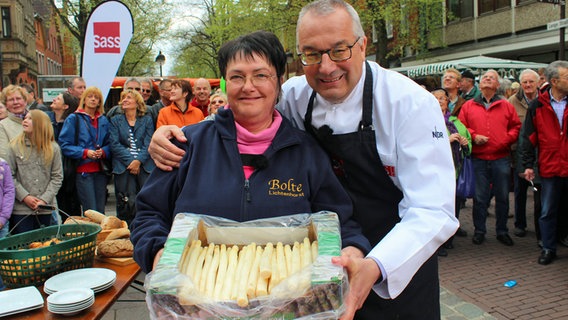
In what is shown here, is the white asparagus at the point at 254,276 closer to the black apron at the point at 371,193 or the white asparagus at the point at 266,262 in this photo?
the white asparagus at the point at 266,262

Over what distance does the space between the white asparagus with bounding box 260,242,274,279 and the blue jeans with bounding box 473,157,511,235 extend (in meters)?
5.64

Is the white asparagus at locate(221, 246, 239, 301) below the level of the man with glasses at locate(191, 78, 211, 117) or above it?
below

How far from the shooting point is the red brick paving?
4560 mm

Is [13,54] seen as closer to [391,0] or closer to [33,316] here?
[391,0]

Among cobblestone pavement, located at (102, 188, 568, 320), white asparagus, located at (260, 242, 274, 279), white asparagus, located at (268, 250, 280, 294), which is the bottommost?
cobblestone pavement, located at (102, 188, 568, 320)

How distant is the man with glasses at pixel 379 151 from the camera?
1.81 meters

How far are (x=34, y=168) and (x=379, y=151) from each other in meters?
4.84

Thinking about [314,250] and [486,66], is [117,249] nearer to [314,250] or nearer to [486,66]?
[314,250]

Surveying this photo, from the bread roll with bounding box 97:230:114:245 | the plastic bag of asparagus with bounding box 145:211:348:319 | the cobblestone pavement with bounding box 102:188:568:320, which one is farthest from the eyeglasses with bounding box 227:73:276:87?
the cobblestone pavement with bounding box 102:188:568:320

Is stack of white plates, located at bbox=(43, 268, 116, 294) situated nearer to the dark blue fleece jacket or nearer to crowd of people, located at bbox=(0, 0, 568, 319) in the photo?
crowd of people, located at bbox=(0, 0, 568, 319)

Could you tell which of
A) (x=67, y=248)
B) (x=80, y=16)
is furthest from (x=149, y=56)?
(x=67, y=248)

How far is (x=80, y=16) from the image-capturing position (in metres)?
21.0

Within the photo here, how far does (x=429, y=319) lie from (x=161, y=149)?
147 centimetres

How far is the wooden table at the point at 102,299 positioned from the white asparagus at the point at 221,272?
1239mm
